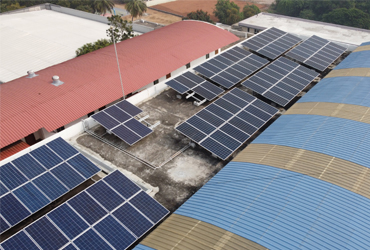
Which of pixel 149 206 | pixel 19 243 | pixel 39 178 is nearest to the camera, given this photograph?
pixel 19 243

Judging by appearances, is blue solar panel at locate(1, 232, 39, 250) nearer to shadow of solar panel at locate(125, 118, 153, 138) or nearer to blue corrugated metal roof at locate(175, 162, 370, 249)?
blue corrugated metal roof at locate(175, 162, 370, 249)

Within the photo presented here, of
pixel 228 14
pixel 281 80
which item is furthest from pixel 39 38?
pixel 228 14

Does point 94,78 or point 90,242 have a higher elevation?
point 94,78

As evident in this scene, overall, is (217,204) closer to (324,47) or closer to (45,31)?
(324,47)

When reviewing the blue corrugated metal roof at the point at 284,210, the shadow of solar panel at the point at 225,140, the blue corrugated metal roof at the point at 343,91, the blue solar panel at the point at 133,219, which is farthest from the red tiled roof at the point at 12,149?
the blue corrugated metal roof at the point at 343,91

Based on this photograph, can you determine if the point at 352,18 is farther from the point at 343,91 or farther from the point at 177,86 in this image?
the point at 177,86

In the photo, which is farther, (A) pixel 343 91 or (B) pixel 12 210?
(A) pixel 343 91

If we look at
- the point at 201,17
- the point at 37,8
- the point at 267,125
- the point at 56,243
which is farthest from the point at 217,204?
the point at 37,8
